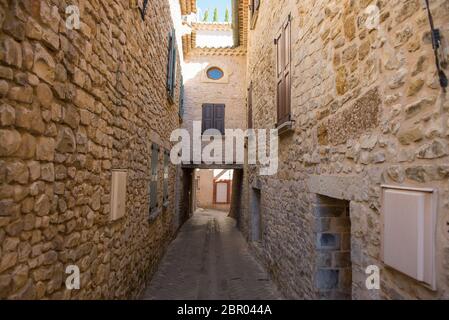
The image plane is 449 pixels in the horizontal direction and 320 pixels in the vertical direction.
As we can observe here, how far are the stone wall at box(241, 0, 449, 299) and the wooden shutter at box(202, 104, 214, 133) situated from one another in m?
7.04

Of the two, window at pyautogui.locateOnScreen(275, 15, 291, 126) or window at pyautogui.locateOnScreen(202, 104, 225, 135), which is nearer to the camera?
window at pyautogui.locateOnScreen(275, 15, 291, 126)

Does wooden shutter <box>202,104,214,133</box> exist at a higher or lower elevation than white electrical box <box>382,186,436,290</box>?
higher

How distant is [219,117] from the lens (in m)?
11.9

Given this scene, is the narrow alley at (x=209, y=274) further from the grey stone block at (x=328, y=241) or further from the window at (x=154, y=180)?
the grey stone block at (x=328, y=241)

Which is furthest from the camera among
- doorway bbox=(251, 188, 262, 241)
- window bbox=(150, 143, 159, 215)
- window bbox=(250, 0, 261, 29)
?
doorway bbox=(251, 188, 262, 241)

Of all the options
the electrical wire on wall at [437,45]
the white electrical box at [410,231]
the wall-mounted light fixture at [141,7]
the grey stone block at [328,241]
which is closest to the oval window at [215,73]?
the wall-mounted light fixture at [141,7]

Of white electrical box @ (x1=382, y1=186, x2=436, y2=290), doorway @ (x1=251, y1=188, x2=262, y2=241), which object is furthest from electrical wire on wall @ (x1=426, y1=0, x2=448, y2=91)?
doorway @ (x1=251, y1=188, x2=262, y2=241)

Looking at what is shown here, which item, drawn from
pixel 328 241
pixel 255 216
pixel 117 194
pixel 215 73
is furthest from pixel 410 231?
pixel 215 73

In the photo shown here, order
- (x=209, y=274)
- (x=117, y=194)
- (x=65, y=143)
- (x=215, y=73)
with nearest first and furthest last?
(x=65, y=143) < (x=117, y=194) < (x=209, y=274) < (x=215, y=73)

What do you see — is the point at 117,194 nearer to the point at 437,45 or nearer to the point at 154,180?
the point at 154,180

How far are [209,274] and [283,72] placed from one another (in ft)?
14.1

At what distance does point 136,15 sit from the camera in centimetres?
400

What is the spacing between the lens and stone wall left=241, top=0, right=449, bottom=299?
5.66 feet

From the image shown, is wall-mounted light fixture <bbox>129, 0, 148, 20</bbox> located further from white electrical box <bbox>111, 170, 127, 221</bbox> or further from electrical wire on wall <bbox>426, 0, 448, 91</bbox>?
electrical wire on wall <bbox>426, 0, 448, 91</bbox>
